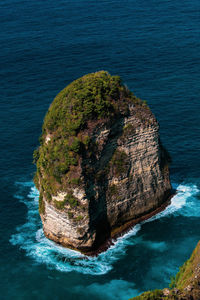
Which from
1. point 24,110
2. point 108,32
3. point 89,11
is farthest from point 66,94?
point 89,11

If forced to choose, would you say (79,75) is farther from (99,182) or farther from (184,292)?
(184,292)

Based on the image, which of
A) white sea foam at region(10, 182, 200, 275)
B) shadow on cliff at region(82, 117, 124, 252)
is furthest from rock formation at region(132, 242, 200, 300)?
shadow on cliff at region(82, 117, 124, 252)

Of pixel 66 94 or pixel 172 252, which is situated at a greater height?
pixel 66 94

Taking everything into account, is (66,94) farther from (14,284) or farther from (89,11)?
(89,11)

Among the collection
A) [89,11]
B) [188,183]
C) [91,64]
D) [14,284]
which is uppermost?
[89,11]

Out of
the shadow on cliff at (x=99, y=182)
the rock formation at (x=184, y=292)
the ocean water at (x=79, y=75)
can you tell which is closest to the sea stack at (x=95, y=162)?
the shadow on cliff at (x=99, y=182)

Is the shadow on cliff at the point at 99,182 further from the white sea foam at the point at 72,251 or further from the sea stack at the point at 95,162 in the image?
the white sea foam at the point at 72,251

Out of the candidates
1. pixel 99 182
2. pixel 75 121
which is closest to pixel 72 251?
pixel 99 182
